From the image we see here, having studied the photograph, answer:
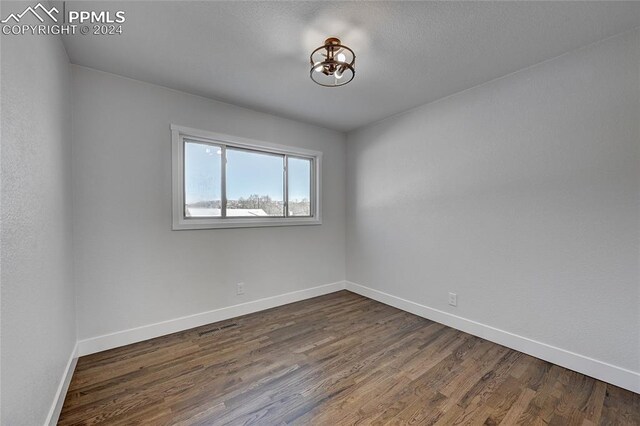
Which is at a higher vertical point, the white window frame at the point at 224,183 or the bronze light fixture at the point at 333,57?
the bronze light fixture at the point at 333,57

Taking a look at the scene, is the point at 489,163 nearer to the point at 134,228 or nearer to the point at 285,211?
the point at 285,211

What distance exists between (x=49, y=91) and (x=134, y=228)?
1.25 metres

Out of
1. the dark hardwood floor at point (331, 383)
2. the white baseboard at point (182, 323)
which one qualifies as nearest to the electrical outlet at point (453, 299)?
the dark hardwood floor at point (331, 383)

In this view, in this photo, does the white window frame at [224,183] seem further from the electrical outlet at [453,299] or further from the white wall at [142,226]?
the electrical outlet at [453,299]

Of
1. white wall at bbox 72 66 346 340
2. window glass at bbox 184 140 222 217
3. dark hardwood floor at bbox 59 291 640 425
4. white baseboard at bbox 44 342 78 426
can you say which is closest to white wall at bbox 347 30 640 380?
dark hardwood floor at bbox 59 291 640 425

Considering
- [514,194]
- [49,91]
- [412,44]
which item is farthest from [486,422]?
[49,91]

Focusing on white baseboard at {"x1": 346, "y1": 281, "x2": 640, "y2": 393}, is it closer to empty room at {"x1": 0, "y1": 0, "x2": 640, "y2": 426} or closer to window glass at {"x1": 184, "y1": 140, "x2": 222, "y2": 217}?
empty room at {"x1": 0, "y1": 0, "x2": 640, "y2": 426}

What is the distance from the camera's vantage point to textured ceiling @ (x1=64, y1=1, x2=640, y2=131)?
1661 millimetres

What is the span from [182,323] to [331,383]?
1725 millimetres

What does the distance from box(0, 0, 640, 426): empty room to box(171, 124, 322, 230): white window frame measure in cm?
3

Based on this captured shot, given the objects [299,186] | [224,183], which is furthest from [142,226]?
[299,186]

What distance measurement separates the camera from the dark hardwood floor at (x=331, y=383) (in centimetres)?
163

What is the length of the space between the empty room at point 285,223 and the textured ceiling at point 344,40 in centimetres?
2

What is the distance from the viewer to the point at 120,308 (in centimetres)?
245
